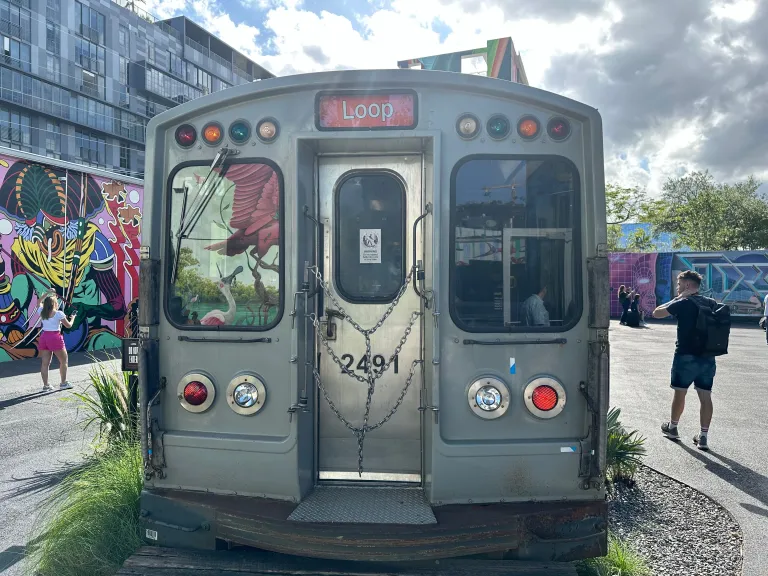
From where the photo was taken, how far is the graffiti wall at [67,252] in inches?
482

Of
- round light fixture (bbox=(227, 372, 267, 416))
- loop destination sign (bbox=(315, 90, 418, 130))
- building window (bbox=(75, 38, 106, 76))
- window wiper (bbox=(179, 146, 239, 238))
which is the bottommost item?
round light fixture (bbox=(227, 372, 267, 416))

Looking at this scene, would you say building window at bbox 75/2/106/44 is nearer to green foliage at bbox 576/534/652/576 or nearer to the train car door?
the train car door

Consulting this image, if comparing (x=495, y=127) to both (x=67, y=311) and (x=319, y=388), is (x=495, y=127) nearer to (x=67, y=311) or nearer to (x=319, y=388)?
(x=319, y=388)

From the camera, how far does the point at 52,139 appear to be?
142 ft

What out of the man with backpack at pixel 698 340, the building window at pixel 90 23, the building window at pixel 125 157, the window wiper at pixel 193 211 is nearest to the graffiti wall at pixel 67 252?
the window wiper at pixel 193 211

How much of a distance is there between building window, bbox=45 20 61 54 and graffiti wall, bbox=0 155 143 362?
34.8 m

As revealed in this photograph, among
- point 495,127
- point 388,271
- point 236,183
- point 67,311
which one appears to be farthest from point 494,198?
point 67,311

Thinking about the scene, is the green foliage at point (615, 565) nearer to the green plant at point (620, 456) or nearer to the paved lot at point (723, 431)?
the paved lot at point (723, 431)

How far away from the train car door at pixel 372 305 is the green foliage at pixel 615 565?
119 centimetres

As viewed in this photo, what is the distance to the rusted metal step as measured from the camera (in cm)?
329

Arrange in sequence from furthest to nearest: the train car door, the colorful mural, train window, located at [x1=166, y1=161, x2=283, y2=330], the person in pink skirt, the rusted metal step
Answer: the person in pink skirt < the colorful mural < the train car door < train window, located at [x1=166, y1=161, x2=283, y2=330] < the rusted metal step

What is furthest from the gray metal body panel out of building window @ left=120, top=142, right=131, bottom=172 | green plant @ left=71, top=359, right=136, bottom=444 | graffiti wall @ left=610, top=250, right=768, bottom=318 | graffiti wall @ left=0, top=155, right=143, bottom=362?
building window @ left=120, top=142, right=131, bottom=172

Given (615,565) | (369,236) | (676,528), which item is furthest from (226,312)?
(676,528)

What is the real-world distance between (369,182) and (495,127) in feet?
3.09
